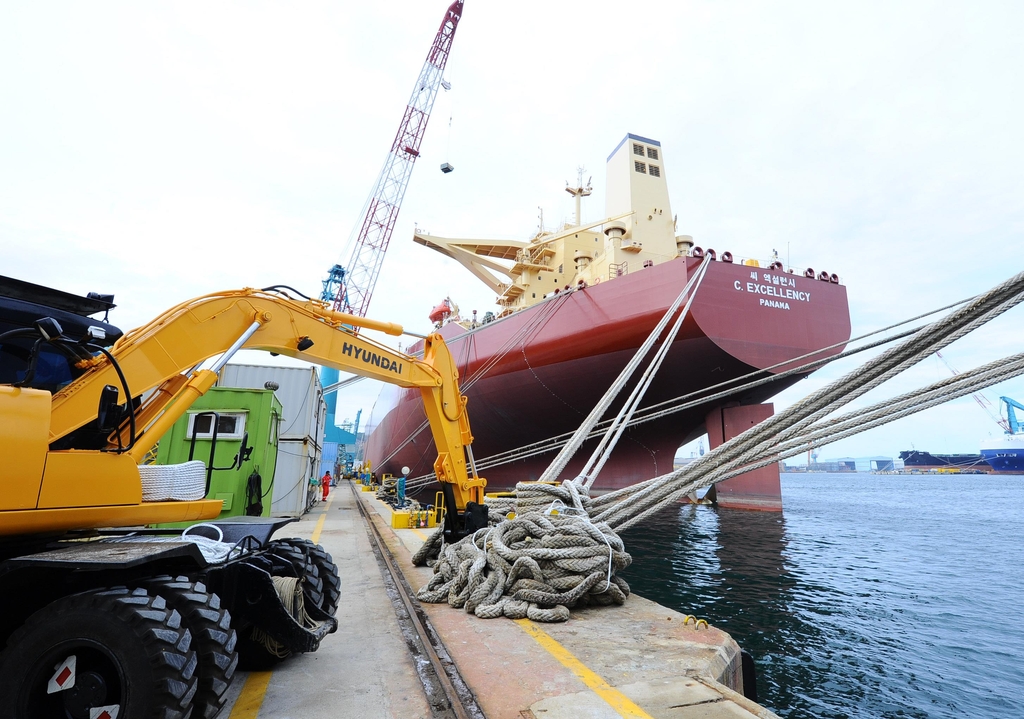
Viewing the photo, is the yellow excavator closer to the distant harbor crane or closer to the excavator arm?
the excavator arm

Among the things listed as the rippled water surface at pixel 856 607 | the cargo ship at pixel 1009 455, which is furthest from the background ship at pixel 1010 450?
the rippled water surface at pixel 856 607

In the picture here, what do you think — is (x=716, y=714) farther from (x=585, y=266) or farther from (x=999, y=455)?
(x=999, y=455)

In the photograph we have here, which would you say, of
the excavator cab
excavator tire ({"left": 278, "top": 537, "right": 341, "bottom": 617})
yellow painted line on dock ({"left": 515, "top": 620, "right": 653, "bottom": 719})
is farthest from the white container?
yellow painted line on dock ({"left": 515, "top": 620, "right": 653, "bottom": 719})

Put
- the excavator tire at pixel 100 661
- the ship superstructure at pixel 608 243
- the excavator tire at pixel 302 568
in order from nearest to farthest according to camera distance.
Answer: the excavator tire at pixel 100 661 → the excavator tire at pixel 302 568 → the ship superstructure at pixel 608 243

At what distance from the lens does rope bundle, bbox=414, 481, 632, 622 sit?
5121 millimetres

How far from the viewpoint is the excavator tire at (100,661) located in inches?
99.0

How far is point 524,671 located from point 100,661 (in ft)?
8.16

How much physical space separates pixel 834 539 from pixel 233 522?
594 inches

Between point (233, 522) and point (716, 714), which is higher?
point (233, 522)

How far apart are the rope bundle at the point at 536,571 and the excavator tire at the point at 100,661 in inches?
118

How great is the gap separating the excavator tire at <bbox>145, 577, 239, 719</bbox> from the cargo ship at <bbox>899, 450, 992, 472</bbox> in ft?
340

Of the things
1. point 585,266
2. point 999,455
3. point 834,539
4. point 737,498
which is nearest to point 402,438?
point 585,266

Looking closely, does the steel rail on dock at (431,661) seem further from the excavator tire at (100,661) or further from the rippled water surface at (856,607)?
the rippled water surface at (856,607)

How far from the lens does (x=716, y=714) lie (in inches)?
117
